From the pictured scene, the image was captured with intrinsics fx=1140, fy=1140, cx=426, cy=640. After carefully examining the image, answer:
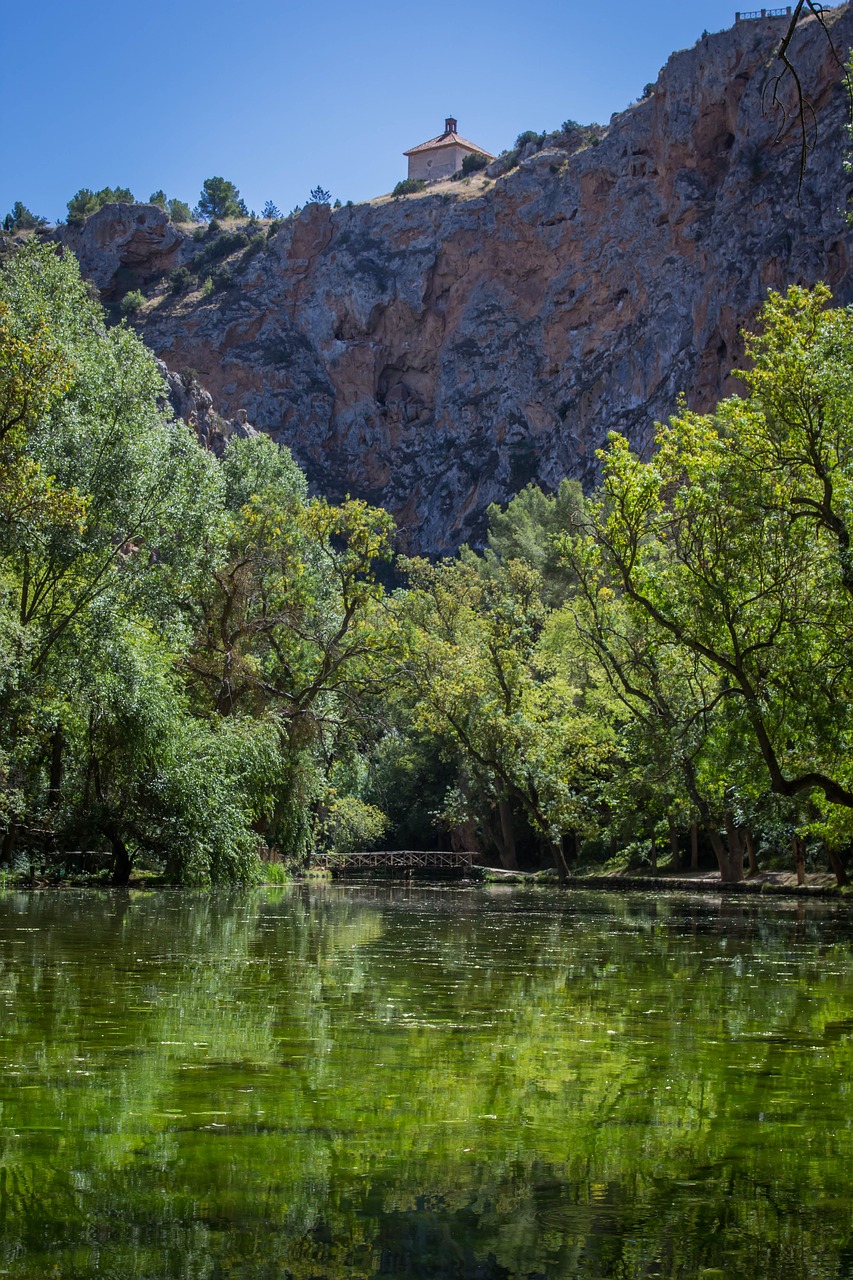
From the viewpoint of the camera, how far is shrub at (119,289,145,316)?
413 feet

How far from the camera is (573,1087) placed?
4801mm

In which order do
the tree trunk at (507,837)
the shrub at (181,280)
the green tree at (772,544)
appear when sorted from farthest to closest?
the shrub at (181,280) → the tree trunk at (507,837) → the green tree at (772,544)

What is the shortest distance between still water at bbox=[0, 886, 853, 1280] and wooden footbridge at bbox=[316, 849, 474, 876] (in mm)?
38924

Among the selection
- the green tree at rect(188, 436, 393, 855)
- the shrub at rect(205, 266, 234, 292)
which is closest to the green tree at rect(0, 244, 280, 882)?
the green tree at rect(188, 436, 393, 855)

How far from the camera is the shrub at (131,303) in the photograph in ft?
413

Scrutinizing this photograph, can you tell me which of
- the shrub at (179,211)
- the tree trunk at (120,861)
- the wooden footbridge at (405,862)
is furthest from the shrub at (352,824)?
the shrub at (179,211)

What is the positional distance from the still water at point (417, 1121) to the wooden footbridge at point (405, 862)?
38924mm

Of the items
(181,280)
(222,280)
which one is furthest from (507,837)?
(181,280)

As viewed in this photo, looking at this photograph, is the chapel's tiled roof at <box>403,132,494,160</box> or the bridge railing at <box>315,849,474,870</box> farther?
the chapel's tiled roof at <box>403,132,494,160</box>

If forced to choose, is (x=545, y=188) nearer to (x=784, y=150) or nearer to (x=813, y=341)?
(x=784, y=150)

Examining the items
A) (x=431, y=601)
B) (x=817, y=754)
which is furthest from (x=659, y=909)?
(x=431, y=601)

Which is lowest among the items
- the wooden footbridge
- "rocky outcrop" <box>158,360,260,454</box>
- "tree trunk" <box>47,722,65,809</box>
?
the wooden footbridge

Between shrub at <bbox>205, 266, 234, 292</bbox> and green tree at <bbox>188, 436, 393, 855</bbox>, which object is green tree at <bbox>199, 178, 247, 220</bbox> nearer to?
shrub at <bbox>205, 266, 234, 292</bbox>

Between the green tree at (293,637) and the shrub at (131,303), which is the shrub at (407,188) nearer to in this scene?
the shrub at (131,303)
